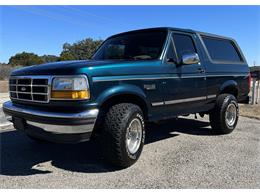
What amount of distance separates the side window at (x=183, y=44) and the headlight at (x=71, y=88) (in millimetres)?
2181

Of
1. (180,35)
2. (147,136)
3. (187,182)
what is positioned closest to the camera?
(187,182)

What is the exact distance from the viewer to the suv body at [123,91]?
4.19 meters

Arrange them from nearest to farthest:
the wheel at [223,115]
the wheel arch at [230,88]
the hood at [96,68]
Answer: the hood at [96,68]
the wheel at [223,115]
the wheel arch at [230,88]

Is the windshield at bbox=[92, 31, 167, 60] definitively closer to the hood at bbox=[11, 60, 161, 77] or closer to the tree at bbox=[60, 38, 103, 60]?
the hood at bbox=[11, 60, 161, 77]

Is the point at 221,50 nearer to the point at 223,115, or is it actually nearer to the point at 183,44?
the point at 223,115

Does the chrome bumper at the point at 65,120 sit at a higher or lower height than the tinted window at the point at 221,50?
lower

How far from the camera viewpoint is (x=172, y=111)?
5648mm

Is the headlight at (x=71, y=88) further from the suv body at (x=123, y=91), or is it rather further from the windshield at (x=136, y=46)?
the windshield at (x=136, y=46)

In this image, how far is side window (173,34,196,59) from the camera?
584cm

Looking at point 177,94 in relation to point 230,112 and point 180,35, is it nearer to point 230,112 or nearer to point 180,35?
point 180,35

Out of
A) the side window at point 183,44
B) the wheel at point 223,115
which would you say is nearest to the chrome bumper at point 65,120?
the side window at point 183,44

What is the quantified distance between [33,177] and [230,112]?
4528 mm

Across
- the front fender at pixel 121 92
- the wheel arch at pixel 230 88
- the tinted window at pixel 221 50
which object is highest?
the tinted window at pixel 221 50
